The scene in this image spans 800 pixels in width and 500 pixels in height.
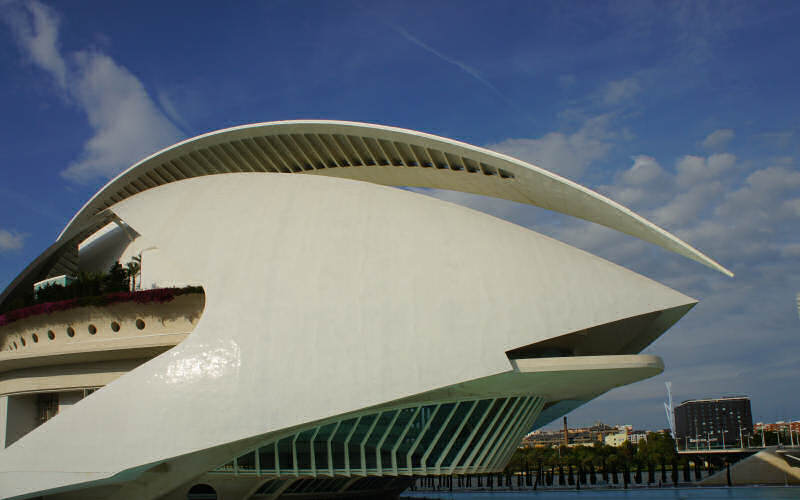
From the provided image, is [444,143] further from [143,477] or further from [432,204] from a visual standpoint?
[143,477]

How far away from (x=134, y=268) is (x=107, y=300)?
6.50ft

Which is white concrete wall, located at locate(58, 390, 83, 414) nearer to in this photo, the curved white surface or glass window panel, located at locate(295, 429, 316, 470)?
the curved white surface

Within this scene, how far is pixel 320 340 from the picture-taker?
47.6 feet

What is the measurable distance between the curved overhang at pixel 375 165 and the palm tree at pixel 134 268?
2.24 m

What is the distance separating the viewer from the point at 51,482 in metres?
14.0

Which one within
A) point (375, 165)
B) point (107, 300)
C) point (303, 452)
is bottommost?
point (303, 452)

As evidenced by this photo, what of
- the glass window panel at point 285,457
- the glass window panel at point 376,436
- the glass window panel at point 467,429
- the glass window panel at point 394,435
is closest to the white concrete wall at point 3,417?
the glass window panel at point 285,457

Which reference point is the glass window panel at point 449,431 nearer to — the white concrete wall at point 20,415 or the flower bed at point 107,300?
the flower bed at point 107,300

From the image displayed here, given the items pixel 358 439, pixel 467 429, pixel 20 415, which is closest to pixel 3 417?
pixel 20 415

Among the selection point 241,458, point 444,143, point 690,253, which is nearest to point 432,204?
point 444,143

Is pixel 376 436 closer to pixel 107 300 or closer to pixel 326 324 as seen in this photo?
pixel 326 324

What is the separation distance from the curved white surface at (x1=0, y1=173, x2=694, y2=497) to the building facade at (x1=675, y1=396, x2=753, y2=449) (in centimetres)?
11665

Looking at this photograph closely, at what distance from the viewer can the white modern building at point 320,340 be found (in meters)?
14.1

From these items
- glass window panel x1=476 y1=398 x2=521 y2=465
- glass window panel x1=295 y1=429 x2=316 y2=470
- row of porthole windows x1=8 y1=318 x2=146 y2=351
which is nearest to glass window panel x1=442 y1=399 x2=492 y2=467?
glass window panel x1=476 y1=398 x2=521 y2=465
